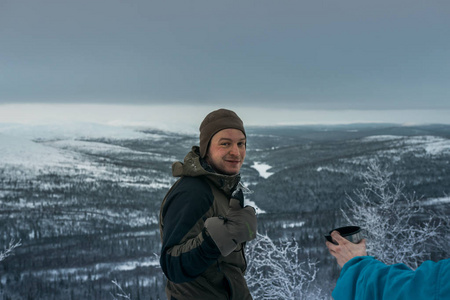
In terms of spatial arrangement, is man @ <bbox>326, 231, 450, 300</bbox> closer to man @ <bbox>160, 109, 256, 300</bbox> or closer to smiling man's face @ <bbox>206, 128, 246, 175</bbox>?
man @ <bbox>160, 109, 256, 300</bbox>

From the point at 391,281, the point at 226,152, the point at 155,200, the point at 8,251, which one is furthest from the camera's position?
the point at 155,200

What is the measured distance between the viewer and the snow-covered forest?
20.6 metres

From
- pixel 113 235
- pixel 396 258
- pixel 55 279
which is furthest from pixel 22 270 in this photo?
pixel 396 258

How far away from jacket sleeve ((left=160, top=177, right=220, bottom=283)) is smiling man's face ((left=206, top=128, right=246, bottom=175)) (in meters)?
0.24

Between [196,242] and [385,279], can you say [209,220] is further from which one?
[385,279]

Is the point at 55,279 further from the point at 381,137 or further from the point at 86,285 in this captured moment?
the point at 381,137

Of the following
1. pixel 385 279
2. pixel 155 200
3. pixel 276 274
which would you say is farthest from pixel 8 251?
pixel 385 279

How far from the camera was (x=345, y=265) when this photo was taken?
1448 mm

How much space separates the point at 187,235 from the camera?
6.64ft

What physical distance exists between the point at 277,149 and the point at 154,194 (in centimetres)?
1826

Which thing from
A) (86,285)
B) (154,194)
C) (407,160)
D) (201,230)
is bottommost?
(86,285)

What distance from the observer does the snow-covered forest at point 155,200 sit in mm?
20594

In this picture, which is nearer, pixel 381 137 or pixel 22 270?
pixel 22 270

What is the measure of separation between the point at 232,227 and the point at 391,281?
3.05 feet
